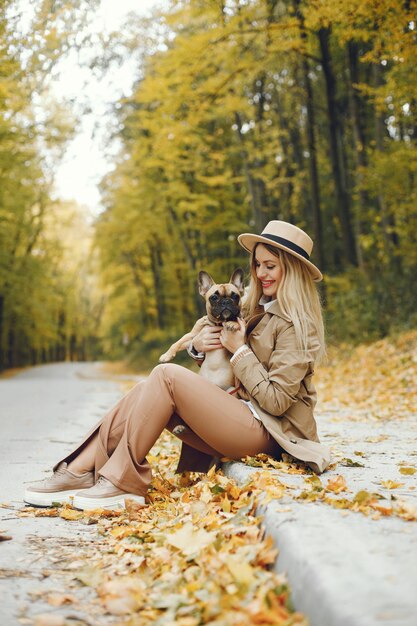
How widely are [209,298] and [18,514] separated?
1.99 metres

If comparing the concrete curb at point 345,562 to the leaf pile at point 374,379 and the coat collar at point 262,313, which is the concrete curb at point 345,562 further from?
the leaf pile at point 374,379

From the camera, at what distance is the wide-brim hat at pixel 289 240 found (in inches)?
174

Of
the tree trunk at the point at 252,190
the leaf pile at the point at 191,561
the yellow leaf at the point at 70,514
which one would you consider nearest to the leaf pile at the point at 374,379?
the leaf pile at the point at 191,561

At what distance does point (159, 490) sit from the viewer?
15.4 ft

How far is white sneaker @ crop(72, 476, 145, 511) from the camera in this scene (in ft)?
13.6

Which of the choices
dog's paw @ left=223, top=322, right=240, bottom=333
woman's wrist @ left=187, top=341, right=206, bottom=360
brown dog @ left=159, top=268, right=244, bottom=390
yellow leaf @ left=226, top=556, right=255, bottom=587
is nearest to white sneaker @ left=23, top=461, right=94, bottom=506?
brown dog @ left=159, top=268, right=244, bottom=390

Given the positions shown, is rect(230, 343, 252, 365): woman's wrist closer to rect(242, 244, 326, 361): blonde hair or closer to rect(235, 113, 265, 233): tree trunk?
rect(242, 244, 326, 361): blonde hair

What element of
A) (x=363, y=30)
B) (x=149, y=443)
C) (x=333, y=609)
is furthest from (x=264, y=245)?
(x=363, y=30)

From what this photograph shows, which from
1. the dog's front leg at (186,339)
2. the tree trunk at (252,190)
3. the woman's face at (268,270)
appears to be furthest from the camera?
the tree trunk at (252,190)

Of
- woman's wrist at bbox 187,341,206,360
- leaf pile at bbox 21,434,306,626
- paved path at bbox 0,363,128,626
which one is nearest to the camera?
leaf pile at bbox 21,434,306,626

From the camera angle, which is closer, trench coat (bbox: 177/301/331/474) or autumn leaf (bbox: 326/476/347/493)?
autumn leaf (bbox: 326/476/347/493)

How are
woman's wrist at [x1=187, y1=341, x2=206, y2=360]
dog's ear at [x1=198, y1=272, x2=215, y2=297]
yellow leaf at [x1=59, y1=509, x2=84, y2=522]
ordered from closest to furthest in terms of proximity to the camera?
yellow leaf at [x1=59, y1=509, x2=84, y2=522] → woman's wrist at [x1=187, y1=341, x2=206, y2=360] → dog's ear at [x1=198, y1=272, x2=215, y2=297]

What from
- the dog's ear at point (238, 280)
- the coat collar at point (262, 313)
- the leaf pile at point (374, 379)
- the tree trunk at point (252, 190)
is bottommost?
the leaf pile at point (374, 379)

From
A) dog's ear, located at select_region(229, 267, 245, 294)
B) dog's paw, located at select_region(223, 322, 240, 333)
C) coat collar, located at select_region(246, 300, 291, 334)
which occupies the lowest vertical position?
dog's paw, located at select_region(223, 322, 240, 333)
